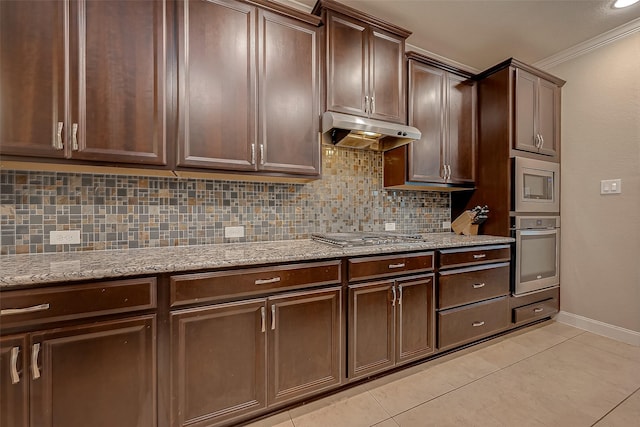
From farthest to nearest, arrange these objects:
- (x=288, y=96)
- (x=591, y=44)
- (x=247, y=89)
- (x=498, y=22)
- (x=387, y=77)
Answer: (x=591, y=44), (x=498, y=22), (x=387, y=77), (x=288, y=96), (x=247, y=89)

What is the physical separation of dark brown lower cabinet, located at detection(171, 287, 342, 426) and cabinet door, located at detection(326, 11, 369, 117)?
4.38 feet

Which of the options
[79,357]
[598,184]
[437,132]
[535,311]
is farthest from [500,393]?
[79,357]

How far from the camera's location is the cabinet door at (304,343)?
146 cm

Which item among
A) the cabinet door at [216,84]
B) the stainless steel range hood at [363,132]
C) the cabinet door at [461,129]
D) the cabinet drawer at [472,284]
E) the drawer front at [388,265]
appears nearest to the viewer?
the cabinet door at [216,84]

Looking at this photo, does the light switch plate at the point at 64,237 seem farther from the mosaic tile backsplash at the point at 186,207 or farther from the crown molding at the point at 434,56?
the crown molding at the point at 434,56

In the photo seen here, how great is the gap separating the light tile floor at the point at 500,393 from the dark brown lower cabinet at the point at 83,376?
660mm

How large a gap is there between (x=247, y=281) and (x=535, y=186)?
9.24 feet

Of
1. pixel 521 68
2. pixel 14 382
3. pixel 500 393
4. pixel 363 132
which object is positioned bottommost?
pixel 500 393

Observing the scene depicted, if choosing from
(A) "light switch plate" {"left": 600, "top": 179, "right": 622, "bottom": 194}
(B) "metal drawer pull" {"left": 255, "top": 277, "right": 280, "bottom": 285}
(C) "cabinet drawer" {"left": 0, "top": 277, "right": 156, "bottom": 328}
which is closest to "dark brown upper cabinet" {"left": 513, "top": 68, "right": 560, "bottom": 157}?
(A) "light switch plate" {"left": 600, "top": 179, "right": 622, "bottom": 194}

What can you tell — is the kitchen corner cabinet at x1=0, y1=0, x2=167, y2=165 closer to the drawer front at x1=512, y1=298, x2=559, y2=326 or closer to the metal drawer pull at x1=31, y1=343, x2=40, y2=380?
the metal drawer pull at x1=31, y1=343, x2=40, y2=380

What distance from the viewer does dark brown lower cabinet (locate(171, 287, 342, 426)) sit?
1.28m

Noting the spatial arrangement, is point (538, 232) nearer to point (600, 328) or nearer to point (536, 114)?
point (600, 328)

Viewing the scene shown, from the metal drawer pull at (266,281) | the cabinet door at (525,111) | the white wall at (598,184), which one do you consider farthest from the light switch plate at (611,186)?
the metal drawer pull at (266,281)

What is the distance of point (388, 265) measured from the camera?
70.5 inches
